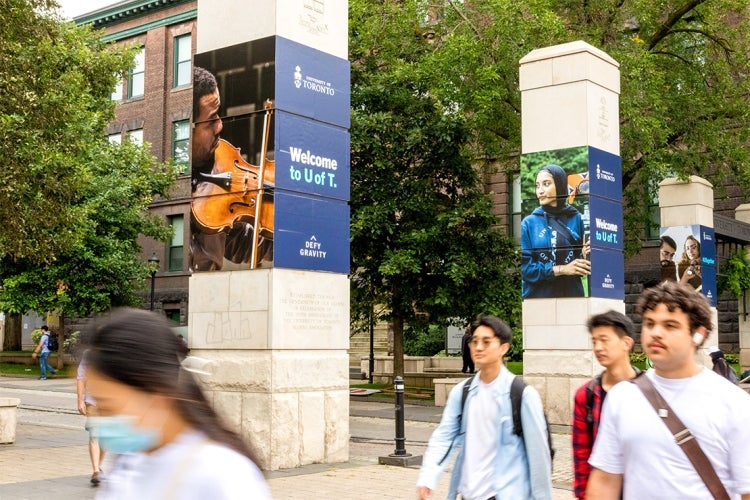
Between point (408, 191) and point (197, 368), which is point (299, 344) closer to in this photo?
point (197, 368)

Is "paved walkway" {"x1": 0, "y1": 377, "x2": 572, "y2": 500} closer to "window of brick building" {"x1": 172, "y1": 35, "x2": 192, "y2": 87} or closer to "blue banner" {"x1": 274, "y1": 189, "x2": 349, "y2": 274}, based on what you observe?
"blue banner" {"x1": 274, "y1": 189, "x2": 349, "y2": 274}

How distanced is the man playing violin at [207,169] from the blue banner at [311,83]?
1.08 metres

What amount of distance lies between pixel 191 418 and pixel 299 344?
10287mm

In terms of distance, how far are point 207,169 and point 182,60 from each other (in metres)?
34.3

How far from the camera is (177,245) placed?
4484 centimetres

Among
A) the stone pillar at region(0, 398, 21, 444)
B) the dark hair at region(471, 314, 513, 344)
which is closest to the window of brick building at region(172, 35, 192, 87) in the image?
the stone pillar at region(0, 398, 21, 444)

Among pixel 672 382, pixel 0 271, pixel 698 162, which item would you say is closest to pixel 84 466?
pixel 672 382

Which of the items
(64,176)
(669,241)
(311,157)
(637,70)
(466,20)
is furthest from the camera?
(466,20)

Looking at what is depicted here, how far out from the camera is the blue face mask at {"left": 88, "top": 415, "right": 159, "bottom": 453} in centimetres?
204

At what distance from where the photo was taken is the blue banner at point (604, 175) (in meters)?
17.2

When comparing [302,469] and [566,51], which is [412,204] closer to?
[566,51]

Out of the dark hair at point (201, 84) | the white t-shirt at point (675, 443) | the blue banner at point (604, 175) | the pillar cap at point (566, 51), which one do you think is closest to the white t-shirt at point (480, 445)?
the white t-shirt at point (675, 443)

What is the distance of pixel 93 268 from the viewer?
113 feet

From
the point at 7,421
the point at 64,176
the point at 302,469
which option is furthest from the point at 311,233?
the point at 64,176
